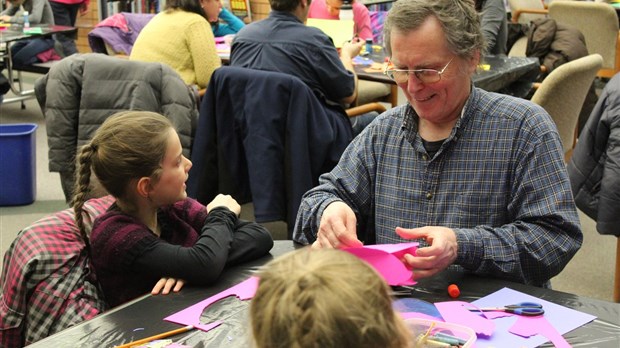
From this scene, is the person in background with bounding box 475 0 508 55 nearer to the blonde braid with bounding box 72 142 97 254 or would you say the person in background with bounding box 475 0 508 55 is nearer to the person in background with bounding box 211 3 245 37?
the person in background with bounding box 211 3 245 37

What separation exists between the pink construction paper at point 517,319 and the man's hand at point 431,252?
4.2 inches

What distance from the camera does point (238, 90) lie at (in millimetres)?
3490

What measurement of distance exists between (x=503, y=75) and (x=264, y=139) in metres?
1.55

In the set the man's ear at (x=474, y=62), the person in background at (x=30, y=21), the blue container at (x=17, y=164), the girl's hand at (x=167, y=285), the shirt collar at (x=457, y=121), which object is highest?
the man's ear at (x=474, y=62)

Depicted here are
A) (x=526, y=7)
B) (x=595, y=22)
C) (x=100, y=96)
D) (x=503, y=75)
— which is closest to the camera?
(x=100, y=96)

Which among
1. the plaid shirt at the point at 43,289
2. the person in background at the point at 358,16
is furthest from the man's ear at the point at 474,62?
the person in background at the point at 358,16

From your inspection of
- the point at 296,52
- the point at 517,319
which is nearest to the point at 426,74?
the point at 517,319

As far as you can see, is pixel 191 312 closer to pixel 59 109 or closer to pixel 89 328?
pixel 89 328

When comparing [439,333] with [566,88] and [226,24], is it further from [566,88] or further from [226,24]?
[226,24]

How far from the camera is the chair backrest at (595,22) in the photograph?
604 cm

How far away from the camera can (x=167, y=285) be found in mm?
1774

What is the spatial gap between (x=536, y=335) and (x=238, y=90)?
7.22 ft

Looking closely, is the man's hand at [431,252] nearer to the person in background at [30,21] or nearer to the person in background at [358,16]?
the person in background at [358,16]

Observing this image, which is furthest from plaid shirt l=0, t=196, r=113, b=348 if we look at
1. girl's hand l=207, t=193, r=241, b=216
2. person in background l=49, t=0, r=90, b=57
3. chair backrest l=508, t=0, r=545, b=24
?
person in background l=49, t=0, r=90, b=57
